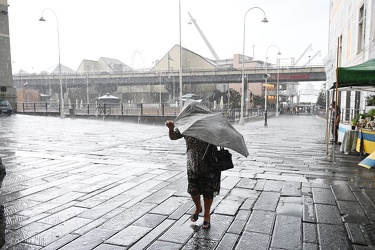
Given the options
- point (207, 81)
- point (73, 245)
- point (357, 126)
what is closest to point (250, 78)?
point (207, 81)

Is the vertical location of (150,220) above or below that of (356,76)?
below

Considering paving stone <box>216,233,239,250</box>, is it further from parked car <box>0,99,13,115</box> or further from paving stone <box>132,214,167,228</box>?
parked car <box>0,99,13,115</box>

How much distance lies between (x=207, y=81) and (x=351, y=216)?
53134 millimetres

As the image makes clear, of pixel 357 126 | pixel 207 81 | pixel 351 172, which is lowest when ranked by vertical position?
pixel 351 172

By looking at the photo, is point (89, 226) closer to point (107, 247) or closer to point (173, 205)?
point (107, 247)

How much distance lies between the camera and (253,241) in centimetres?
351

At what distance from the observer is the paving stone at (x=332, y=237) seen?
3.42 meters

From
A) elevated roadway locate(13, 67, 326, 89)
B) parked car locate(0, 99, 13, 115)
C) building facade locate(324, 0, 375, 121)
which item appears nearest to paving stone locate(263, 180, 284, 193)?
building facade locate(324, 0, 375, 121)

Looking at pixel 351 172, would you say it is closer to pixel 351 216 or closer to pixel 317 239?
pixel 351 216

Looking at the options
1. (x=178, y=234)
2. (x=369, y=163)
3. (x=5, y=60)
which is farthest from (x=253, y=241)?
(x=5, y=60)

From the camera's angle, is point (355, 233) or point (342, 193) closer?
point (355, 233)

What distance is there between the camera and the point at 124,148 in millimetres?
10164

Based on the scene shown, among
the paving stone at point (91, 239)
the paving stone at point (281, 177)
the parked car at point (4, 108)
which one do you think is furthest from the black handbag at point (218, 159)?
the parked car at point (4, 108)

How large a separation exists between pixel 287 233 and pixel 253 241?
500 mm
